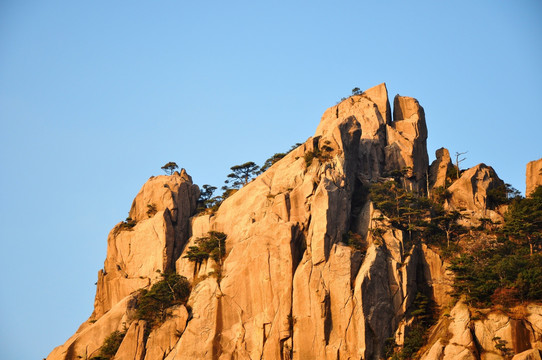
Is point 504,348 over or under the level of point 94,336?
under

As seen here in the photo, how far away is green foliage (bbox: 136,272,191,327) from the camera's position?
277 ft

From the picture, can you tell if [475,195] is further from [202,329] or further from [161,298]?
[161,298]

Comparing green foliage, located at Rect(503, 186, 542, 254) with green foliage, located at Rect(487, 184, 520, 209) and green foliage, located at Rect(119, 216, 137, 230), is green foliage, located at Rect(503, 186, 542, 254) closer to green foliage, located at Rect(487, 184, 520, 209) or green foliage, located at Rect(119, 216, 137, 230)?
green foliage, located at Rect(487, 184, 520, 209)

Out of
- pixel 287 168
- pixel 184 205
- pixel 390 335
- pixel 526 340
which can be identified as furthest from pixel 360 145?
pixel 526 340

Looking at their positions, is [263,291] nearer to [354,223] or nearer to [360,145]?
[354,223]

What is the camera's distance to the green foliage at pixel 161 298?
84562 millimetres

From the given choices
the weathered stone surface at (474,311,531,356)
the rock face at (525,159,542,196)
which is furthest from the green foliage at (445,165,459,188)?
the weathered stone surface at (474,311,531,356)

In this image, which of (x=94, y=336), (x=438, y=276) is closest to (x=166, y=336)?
(x=94, y=336)

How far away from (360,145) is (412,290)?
1034 inches

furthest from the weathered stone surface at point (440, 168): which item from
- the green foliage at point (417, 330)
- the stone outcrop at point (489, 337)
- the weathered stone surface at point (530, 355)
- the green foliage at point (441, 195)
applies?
the weathered stone surface at point (530, 355)

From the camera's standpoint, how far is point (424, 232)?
88.8 metres

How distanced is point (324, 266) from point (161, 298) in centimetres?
1967

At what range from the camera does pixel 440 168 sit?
10644cm

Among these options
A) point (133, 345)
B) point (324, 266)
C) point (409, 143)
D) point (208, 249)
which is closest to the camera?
point (324, 266)
